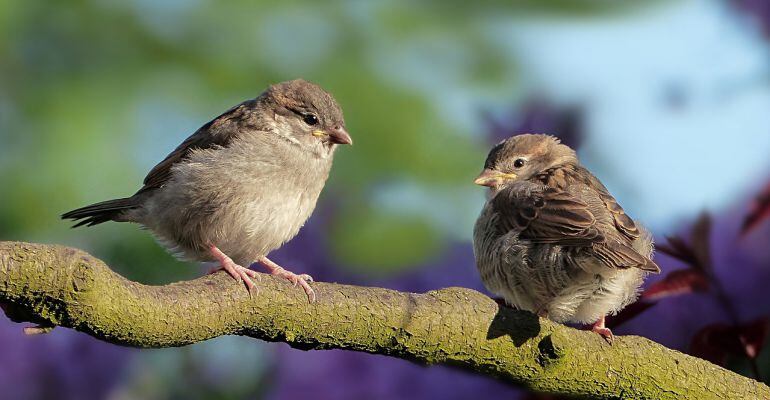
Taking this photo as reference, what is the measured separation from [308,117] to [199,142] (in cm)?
39

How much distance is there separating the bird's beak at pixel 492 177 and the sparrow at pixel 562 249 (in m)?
0.15

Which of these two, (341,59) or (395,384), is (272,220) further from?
(341,59)

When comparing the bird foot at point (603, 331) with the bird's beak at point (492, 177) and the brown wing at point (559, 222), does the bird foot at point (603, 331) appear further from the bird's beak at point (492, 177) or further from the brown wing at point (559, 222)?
the bird's beak at point (492, 177)

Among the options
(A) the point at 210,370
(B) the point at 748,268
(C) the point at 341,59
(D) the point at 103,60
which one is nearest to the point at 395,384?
(A) the point at 210,370

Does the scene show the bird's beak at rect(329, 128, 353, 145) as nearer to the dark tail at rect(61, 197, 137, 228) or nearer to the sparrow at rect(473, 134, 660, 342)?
the sparrow at rect(473, 134, 660, 342)

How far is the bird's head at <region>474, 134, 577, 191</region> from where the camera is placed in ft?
11.8

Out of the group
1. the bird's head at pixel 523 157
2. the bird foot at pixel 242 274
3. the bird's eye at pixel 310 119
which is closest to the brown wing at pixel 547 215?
the bird's head at pixel 523 157

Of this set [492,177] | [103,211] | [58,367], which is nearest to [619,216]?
[492,177]

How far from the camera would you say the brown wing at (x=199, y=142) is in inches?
138

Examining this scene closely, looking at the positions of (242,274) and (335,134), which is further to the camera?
(335,134)

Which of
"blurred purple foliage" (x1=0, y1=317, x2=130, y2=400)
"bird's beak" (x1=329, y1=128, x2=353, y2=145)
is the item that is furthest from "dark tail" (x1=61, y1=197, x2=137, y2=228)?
"bird's beak" (x1=329, y1=128, x2=353, y2=145)

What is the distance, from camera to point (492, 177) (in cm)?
357

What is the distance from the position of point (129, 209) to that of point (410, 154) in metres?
1.10

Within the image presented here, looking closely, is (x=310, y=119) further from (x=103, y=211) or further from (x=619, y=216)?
(x=619, y=216)
